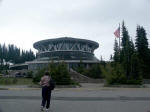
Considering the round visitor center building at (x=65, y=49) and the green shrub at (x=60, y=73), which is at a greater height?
the round visitor center building at (x=65, y=49)

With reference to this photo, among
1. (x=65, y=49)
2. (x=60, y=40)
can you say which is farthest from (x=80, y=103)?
(x=60, y=40)

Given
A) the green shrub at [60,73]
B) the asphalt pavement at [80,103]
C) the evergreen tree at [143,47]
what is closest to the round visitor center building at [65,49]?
the evergreen tree at [143,47]

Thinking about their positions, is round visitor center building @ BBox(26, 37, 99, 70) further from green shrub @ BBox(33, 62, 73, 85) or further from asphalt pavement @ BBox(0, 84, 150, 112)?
asphalt pavement @ BBox(0, 84, 150, 112)

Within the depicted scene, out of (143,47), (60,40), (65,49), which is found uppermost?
(60,40)

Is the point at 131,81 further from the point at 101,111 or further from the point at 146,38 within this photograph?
the point at 146,38

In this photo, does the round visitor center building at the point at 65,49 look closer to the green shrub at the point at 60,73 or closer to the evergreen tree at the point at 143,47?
the evergreen tree at the point at 143,47

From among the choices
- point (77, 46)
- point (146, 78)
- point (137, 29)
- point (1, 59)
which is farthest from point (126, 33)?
point (1, 59)

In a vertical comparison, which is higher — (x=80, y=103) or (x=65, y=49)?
(x=65, y=49)

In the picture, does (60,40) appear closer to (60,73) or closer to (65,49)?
(65,49)

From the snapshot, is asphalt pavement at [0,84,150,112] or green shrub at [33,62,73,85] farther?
green shrub at [33,62,73,85]

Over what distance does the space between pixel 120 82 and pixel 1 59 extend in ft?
303

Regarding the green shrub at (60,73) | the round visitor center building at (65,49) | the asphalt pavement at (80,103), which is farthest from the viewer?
the round visitor center building at (65,49)

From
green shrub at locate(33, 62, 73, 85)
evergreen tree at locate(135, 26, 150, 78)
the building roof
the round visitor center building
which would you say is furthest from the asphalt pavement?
the building roof

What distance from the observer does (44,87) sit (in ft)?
32.8
